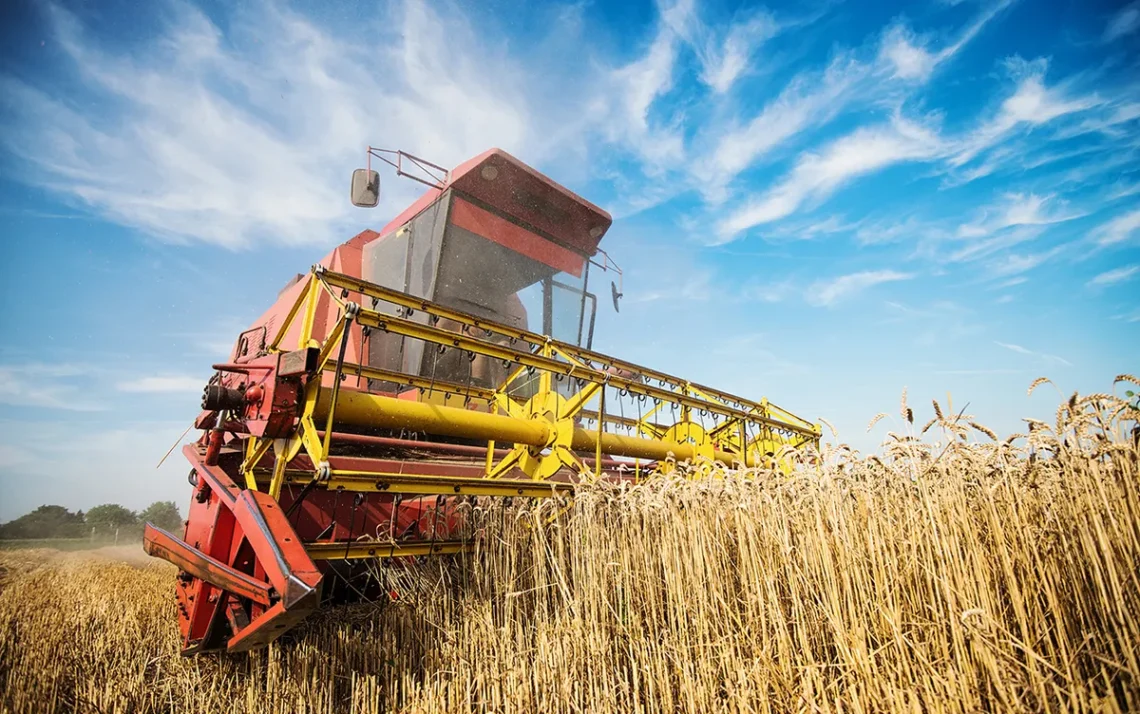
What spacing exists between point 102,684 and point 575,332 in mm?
4062

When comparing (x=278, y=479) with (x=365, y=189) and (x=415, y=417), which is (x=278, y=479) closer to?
(x=415, y=417)

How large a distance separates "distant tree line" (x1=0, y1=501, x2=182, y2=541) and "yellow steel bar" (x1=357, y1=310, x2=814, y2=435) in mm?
12103

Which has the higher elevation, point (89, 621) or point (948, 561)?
point (948, 561)

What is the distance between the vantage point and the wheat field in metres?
1.51

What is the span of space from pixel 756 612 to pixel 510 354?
173 cm

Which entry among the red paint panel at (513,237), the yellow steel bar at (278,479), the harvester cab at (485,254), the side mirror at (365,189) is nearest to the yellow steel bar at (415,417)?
the yellow steel bar at (278,479)

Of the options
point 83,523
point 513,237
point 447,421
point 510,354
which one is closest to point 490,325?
point 510,354

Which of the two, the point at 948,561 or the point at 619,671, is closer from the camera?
the point at 948,561

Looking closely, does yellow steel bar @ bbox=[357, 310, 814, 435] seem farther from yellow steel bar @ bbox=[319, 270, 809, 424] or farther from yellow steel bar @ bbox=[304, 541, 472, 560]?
yellow steel bar @ bbox=[304, 541, 472, 560]

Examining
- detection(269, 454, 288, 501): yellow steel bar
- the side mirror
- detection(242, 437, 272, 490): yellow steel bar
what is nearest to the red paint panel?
the side mirror

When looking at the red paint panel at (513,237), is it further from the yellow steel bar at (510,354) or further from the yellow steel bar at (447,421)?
the yellow steel bar at (447,421)

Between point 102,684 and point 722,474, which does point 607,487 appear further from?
point 102,684

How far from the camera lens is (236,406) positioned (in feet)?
8.64

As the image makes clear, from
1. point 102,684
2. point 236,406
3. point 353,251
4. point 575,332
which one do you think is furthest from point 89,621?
point 575,332
